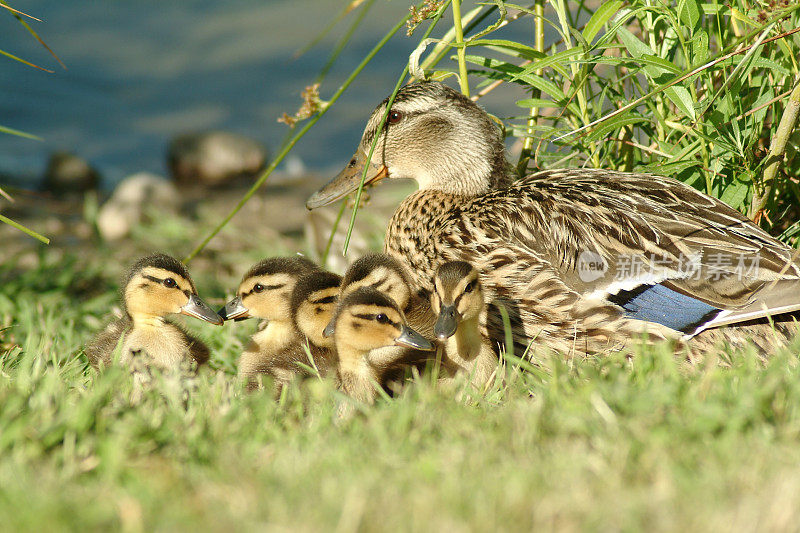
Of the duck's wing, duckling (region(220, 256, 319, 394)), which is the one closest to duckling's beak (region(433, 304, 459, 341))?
the duck's wing

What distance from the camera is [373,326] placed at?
9.62 ft

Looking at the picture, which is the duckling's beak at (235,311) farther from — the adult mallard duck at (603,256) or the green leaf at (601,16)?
the green leaf at (601,16)

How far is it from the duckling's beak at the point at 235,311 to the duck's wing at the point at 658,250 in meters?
1.13

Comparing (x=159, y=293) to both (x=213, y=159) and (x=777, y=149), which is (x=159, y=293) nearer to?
(x=777, y=149)

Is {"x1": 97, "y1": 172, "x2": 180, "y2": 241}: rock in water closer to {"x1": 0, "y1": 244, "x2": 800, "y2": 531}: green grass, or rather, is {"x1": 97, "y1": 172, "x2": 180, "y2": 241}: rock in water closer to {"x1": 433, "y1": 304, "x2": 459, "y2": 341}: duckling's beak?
{"x1": 433, "y1": 304, "x2": 459, "y2": 341}: duckling's beak

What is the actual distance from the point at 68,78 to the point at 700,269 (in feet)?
37.2

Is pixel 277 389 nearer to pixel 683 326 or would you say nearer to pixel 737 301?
pixel 683 326

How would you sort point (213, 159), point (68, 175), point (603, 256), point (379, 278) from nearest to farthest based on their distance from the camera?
point (603, 256)
point (379, 278)
point (68, 175)
point (213, 159)

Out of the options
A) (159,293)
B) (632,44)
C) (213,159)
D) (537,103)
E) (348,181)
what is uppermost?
(632,44)

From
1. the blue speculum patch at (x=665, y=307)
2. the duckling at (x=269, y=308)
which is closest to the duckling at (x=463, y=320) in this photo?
the blue speculum patch at (x=665, y=307)

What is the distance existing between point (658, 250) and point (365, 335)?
48.3 inches

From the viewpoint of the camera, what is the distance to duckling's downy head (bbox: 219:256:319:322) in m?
3.57

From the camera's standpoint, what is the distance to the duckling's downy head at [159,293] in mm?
3395

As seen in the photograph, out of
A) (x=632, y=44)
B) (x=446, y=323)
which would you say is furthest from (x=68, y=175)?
(x=446, y=323)
